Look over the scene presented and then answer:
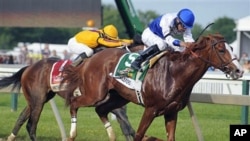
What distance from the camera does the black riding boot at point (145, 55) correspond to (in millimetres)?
10102

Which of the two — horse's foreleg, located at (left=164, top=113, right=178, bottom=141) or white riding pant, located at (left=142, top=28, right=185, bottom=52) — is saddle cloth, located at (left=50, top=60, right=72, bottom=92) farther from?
horse's foreleg, located at (left=164, top=113, right=178, bottom=141)

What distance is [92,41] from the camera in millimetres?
11430

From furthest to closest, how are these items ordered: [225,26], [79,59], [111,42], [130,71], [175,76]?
[225,26] → [111,42] → [79,59] → [130,71] → [175,76]

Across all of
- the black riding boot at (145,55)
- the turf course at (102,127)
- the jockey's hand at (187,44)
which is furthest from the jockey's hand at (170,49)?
the turf course at (102,127)

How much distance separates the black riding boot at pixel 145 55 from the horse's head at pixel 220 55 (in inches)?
25.8

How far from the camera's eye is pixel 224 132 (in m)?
12.6

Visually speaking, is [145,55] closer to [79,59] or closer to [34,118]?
[79,59]

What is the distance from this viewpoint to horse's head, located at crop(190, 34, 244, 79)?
30.7 ft

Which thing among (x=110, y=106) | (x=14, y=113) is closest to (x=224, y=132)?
(x=110, y=106)

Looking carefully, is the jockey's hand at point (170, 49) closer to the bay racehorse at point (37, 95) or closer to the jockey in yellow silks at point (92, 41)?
the jockey in yellow silks at point (92, 41)

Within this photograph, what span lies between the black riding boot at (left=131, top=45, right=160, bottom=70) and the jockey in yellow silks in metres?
1.13

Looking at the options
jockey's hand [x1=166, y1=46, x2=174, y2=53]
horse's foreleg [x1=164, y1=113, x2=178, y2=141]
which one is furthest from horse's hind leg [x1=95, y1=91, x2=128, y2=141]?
jockey's hand [x1=166, y1=46, x2=174, y2=53]

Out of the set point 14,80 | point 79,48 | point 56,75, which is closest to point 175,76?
point 79,48

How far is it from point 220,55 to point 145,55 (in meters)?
1.09
